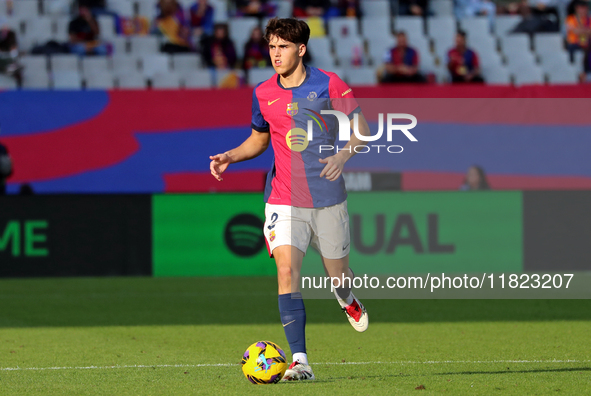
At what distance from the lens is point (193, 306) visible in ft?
32.2

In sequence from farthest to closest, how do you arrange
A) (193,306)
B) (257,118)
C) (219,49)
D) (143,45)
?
(143,45) → (219,49) → (193,306) → (257,118)

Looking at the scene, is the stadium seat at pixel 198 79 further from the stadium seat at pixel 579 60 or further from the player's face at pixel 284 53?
the player's face at pixel 284 53

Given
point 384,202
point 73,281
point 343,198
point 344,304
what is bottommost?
point 73,281

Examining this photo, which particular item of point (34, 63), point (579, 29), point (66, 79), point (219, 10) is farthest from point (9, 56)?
point (579, 29)

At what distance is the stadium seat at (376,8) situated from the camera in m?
17.5

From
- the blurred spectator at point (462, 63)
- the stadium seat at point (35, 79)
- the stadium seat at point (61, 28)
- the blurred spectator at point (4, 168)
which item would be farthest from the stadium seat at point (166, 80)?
the blurred spectator at point (462, 63)

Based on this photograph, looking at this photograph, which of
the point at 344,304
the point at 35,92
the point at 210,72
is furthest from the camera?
the point at 210,72

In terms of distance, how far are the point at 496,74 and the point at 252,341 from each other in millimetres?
10247

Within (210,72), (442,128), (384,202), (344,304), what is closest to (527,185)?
(442,128)

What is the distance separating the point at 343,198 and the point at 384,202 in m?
6.52

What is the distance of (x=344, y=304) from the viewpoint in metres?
6.05

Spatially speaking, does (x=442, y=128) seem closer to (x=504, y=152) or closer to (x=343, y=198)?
(x=504, y=152)

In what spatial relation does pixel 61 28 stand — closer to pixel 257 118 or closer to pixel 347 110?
pixel 257 118

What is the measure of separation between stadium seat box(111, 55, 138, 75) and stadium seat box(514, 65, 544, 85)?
22.1ft
